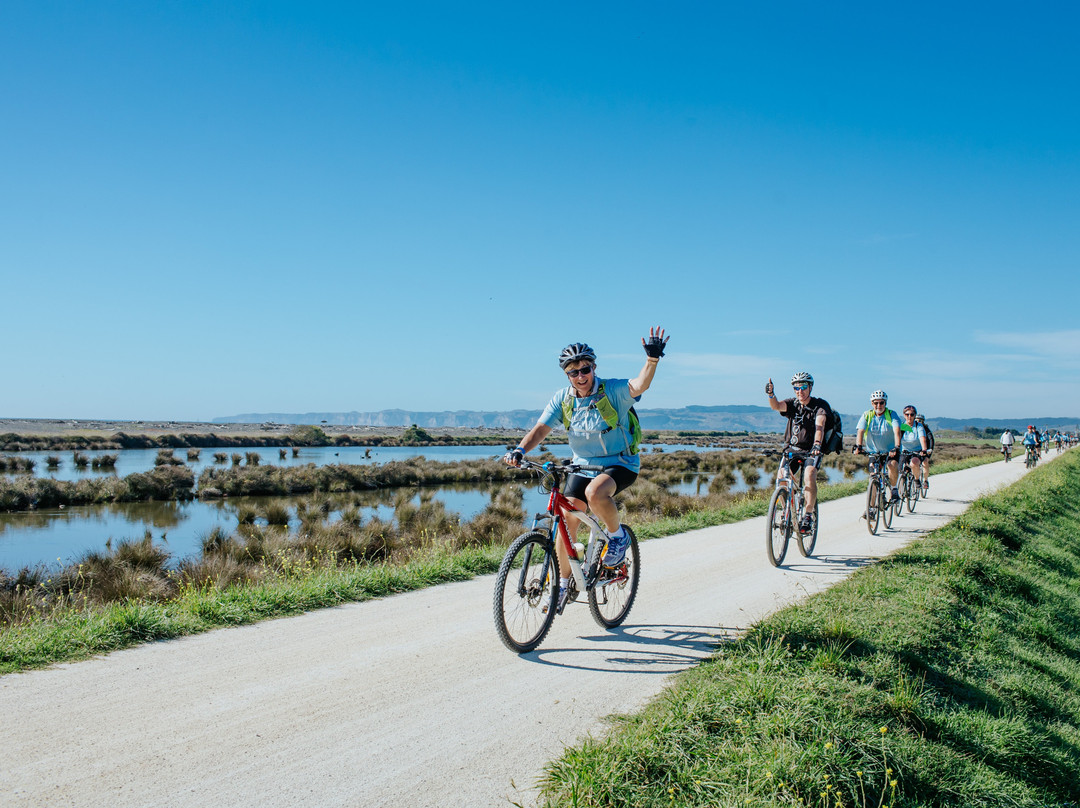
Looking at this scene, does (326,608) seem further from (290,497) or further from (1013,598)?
(290,497)

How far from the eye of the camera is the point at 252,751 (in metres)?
3.49

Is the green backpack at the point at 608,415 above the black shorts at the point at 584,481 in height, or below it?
above

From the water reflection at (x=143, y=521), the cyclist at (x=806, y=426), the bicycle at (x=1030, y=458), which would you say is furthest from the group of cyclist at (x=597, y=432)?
the bicycle at (x=1030, y=458)

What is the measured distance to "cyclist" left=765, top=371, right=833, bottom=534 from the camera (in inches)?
367

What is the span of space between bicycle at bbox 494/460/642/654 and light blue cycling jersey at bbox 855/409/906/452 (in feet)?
29.9

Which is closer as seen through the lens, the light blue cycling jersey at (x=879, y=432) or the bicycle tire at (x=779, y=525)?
the bicycle tire at (x=779, y=525)

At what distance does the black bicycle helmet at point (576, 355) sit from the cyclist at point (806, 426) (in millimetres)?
4593

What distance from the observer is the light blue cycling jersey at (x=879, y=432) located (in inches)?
502

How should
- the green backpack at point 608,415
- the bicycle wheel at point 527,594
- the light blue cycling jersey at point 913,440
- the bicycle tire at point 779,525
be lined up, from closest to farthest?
1. the bicycle wheel at point 527,594
2. the green backpack at point 608,415
3. the bicycle tire at point 779,525
4. the light blue cycling jersey at point 913,440

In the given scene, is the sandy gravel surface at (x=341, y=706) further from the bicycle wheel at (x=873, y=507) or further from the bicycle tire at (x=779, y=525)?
the bicycle wheel at (x=873, y=507)

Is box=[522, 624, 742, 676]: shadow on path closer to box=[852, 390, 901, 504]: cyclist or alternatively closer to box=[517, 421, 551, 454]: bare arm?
box=[517, 421, 551, 454]: bare arm

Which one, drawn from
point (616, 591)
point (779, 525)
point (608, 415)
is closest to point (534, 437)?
point (608, 415)

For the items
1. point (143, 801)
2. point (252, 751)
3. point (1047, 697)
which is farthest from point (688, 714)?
point (1047, 697)

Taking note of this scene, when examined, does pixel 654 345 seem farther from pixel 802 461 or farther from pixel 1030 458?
pixel 1030 458
